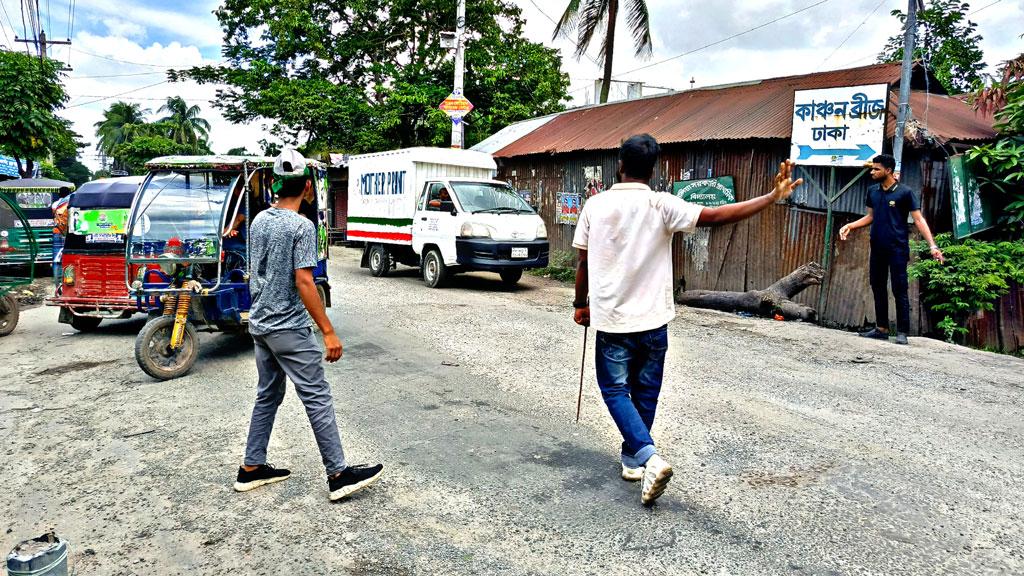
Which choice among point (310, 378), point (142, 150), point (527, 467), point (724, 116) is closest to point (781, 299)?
point (724, 116)

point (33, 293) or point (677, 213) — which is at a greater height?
point (677, 213)

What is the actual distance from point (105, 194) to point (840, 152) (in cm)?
954

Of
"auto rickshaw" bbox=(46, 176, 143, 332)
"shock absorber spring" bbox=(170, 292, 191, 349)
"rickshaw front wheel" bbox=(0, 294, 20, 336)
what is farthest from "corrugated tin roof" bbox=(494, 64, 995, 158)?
"rickshaw front wheel" bbox=(0, 294, 20, 336)

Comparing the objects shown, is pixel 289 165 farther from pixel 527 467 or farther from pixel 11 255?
pixel 11 255

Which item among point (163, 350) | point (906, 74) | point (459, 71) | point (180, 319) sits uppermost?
point (459, 71)

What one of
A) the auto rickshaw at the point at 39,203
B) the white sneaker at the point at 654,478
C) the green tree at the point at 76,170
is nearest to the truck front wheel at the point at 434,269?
the auto rickshaw at the point at 39,203

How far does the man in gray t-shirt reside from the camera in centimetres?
350

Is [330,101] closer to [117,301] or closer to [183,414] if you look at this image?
[117,301]

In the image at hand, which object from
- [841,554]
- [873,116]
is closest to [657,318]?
[841,554]

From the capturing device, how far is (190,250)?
22.5 ft

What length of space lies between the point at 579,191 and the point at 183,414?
10987 millimetres

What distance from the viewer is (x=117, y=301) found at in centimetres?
784

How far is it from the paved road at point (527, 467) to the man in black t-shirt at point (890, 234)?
26.7 inches

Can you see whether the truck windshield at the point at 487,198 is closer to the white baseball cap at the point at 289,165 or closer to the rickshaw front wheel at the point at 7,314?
the rickshaw front wheel at the point at 7,314
